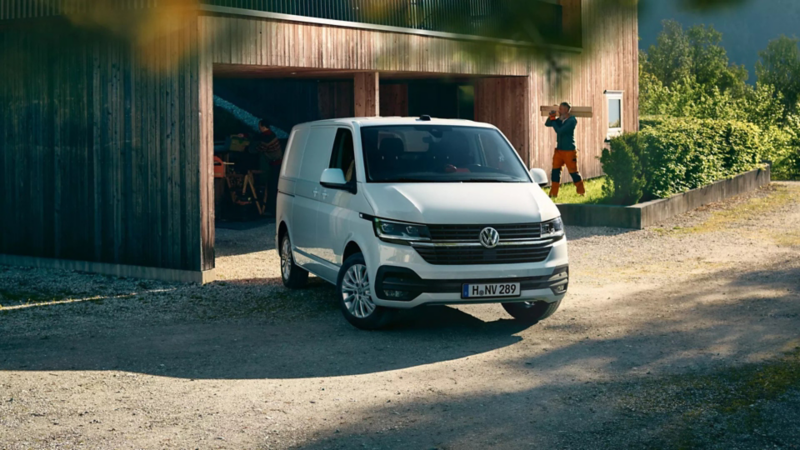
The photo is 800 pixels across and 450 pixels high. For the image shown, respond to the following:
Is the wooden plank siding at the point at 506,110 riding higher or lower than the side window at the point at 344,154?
higher

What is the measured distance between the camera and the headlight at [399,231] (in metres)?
8.51

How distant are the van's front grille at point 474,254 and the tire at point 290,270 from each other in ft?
10.0

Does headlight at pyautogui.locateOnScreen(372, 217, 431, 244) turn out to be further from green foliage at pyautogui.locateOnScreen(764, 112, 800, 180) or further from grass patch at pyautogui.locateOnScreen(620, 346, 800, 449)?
green foliage at pyautogui.locateOnScreen(764, 112, 800, 180)

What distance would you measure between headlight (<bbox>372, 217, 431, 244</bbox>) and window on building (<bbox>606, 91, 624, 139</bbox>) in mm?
18196

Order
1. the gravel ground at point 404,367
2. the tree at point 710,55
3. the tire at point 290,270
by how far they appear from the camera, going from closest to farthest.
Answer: the tree at point 710,55 < the gravel ground at point 404,367 < the tire at point 290,270


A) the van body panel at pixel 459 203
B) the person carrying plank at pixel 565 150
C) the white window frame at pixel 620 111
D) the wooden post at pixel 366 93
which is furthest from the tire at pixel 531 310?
the white window frame at pixel 620 111

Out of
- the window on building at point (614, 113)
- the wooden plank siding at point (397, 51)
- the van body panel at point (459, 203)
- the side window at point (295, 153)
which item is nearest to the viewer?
the wooden plank siding at point (397, 51)

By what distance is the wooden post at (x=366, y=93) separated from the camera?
1595cm

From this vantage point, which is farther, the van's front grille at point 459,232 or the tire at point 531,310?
the tire at point 531,310

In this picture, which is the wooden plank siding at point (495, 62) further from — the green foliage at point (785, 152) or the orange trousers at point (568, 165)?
the green foliage at point (785, 152)

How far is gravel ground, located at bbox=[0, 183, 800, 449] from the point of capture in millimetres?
5953

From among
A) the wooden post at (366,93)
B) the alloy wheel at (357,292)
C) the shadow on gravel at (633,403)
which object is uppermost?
the wooden post at (366,93)

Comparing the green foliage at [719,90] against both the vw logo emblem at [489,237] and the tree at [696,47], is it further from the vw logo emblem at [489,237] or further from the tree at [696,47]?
the vw logo emblem at [489,237]

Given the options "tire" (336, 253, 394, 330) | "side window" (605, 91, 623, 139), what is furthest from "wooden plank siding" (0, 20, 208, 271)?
"side window" (605, 91, 623, 139)
